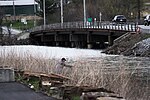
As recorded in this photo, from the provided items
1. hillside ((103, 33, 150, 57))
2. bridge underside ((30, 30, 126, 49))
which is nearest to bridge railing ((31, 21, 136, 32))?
bridge underside ((30, 30, 126, 49))

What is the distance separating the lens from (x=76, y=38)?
90.1 meters

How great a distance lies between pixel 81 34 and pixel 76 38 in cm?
270

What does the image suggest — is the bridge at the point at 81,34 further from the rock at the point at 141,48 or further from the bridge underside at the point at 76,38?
the rock at the point at 141,48

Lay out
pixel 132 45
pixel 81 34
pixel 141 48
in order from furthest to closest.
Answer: pixel 81 34
pixel 132 45
pixel 141 48

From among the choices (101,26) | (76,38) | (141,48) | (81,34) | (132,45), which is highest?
(101,26)

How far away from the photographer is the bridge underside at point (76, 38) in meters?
75.6

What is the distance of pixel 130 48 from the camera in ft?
203

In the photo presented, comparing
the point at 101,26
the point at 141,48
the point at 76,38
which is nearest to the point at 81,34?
the point at 76,38

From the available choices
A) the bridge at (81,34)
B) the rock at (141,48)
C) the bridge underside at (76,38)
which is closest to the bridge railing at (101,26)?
the bridge at (81,34)

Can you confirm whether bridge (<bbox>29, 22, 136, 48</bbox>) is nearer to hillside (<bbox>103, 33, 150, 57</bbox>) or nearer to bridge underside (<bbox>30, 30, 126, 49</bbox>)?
bridge underside (<bbox>30, 30, 126, 49</bbox>)

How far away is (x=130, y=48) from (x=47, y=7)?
77.2 meters

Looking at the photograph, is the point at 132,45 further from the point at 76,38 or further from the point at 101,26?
the point at 76,38

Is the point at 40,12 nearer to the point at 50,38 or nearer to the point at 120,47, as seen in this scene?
the point at 50,38

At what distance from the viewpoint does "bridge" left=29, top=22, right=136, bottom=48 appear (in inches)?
2835
